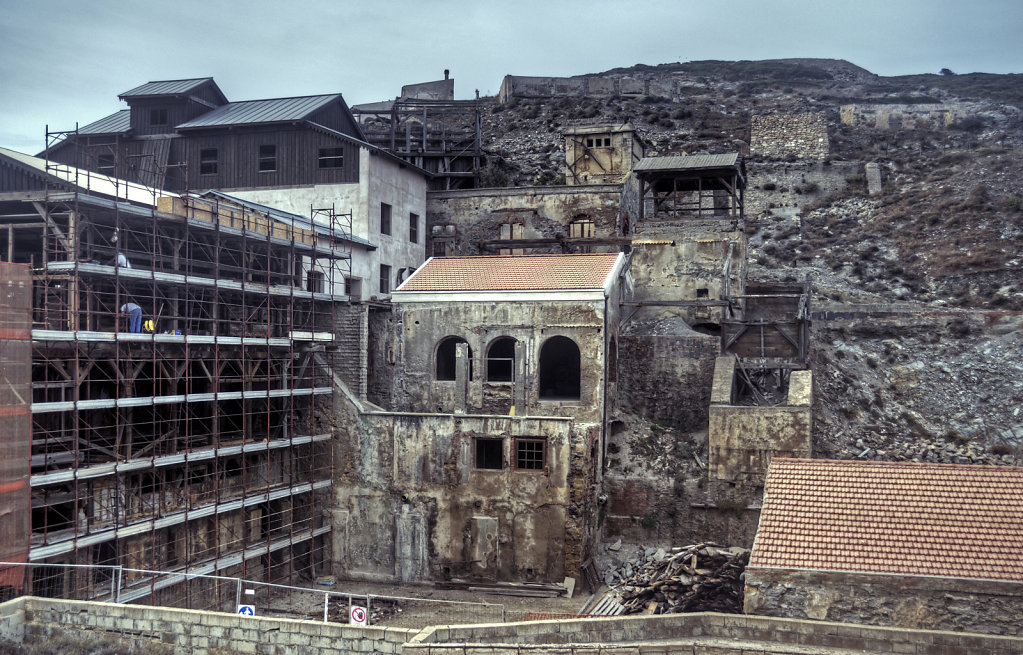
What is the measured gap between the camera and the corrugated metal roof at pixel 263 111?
3609cm

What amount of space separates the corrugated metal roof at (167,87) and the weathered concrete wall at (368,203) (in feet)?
17.6

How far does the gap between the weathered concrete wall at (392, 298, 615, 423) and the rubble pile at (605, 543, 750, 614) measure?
5.94 meters

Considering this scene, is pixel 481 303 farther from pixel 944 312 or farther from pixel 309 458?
pixel 944 312

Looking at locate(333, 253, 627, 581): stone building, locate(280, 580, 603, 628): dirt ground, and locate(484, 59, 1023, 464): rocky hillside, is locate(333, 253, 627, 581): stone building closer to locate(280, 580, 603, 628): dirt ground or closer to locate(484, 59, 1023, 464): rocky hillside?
locate(280, 580, 603, 628): dirt ground

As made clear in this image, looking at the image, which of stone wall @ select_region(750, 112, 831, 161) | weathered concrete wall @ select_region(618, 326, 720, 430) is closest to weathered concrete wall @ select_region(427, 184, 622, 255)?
weathered concrete wall @ select_region(618, 326, 720, 430)

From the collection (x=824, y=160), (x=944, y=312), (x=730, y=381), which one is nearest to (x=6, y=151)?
(x=730, y=381)

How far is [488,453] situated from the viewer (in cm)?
2777

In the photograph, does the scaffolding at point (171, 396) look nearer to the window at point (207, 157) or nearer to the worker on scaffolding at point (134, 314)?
the worker on scaffolding at point (134, 314)

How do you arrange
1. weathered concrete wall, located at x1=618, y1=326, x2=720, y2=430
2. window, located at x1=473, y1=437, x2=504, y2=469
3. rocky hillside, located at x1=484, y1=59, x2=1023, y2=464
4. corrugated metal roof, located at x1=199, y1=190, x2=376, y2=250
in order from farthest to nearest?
rocky hillside, located at x1=484, y1=59, x2=1023, y2=464
weathered concrete wall, located at x1=618, y1=326, x2=720, y2=430
corrugated metal roof, located at x1=199, y1=190, x2=376, y2=250
window, located at x1=473, y1=437, x2=504, y2=469

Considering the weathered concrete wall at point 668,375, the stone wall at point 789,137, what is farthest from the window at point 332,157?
the stone wall at point 789,137

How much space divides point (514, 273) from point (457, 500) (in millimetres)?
8020

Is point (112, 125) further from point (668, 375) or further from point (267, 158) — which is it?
point (668, 375)

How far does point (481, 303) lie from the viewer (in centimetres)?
2989

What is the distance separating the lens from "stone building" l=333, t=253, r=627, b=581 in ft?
88.6
